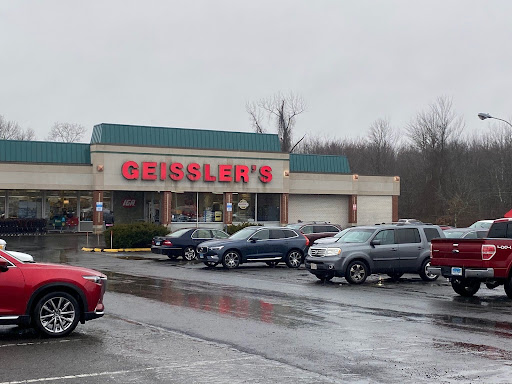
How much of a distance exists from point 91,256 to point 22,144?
1851 centimetres

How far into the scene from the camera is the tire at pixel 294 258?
26.8 m

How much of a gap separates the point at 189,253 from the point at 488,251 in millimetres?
16803

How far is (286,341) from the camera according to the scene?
10.8m

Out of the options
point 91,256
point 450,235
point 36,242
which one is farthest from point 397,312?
point 36,242

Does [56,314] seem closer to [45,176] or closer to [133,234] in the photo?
[133,234]

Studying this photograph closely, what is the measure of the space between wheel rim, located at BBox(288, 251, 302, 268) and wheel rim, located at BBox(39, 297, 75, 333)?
644 inches

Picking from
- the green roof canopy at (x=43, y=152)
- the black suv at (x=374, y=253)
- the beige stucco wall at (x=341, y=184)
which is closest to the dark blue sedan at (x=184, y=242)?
the black suv at (x=374, y=253)

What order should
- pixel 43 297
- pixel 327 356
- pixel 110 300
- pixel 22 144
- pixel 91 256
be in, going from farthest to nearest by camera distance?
pixel 22 144
pixel 91 256
pixel 110 300
pixel 43 297
pixel 327 356

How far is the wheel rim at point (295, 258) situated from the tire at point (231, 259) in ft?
6.77

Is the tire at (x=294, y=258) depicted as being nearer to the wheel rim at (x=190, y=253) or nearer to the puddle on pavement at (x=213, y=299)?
the wheel rim at (x=190, y=253)

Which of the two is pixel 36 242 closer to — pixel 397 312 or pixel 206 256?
pixel 206 256

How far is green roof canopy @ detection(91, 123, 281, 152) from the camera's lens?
168 feet

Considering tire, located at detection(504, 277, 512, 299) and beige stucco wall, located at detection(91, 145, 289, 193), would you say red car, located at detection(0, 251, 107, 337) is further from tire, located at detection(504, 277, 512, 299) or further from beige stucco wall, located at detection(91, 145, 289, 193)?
beige stucco wall, located at detection(91, 145, 289, 193)

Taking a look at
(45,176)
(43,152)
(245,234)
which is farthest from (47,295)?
(43,152)
